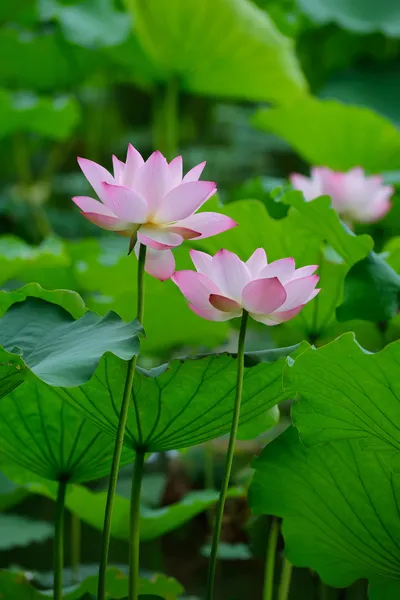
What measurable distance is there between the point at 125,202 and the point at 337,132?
1.11 metres

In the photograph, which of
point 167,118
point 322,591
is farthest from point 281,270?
point 167,118

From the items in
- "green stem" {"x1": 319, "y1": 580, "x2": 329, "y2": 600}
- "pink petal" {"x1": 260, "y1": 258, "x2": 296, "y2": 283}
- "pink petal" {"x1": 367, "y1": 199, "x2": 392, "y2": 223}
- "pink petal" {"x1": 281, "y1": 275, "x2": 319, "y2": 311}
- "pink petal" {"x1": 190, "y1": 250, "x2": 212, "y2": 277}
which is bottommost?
"green stem" {"x1": 319, "y1": 580, "x2": 329, "y2": 600}

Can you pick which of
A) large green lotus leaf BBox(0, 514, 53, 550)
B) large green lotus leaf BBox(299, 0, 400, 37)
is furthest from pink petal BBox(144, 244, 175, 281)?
large green lotus leaf BBox(299, 0, 400, 37)

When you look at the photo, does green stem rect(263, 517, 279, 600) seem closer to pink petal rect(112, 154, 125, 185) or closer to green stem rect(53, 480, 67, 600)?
green stem rect(53, 480, 67, 600)

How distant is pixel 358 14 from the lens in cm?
216

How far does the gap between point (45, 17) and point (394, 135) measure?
82 centimetres

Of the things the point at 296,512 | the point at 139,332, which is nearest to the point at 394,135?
the point at 296,512

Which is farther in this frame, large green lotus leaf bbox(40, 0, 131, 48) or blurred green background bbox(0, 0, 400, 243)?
large green lotus leaf bbox(40, 0, 131, 48)

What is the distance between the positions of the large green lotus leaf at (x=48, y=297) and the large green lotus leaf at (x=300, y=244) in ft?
0.76

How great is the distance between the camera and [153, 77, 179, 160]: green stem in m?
1.74

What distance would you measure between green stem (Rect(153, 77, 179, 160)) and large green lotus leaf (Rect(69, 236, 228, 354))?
1.75 feet

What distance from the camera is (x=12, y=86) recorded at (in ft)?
7.00

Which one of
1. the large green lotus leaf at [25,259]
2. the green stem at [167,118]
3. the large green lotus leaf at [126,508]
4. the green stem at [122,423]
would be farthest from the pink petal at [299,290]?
the green stem at [167,118]

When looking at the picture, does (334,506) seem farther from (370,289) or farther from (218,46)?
(218,46)
